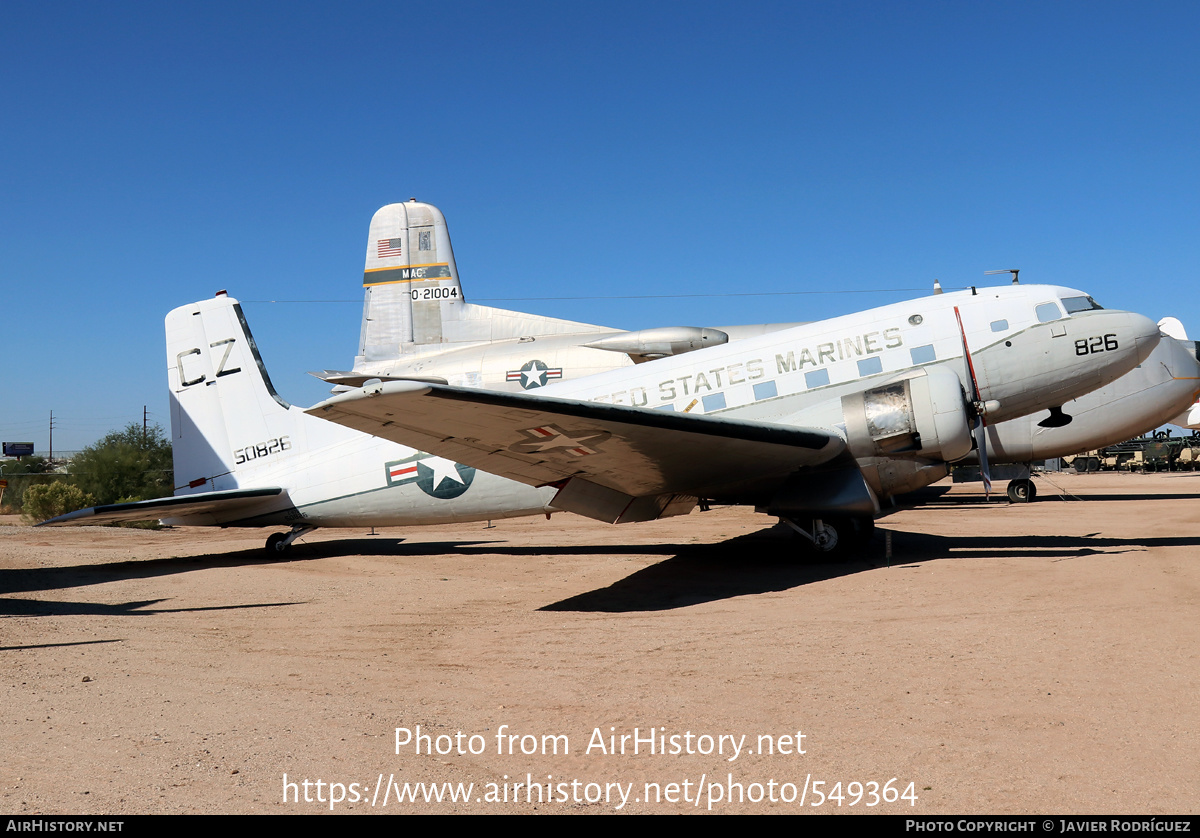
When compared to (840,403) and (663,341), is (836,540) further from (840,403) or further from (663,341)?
(663,341)

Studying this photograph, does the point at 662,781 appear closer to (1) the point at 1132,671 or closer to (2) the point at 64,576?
(1) the point at 1132,671

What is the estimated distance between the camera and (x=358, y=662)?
650 centimetres

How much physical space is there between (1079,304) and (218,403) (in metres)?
14.8

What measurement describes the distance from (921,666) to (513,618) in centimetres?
426

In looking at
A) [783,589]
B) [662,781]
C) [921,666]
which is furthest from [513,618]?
[662,781]

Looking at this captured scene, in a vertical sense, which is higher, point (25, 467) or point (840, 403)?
point (25, 467)

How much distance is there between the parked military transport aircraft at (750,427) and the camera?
30.8 ft

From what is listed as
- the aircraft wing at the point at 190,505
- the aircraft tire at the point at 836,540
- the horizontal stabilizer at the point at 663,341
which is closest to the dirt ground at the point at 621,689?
the aircraft tire at the point at 836,540

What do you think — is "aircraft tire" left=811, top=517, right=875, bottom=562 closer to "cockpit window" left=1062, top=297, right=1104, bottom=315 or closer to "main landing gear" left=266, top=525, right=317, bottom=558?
"cockpit window" left=1062, top=297, right=1104, bottom=315

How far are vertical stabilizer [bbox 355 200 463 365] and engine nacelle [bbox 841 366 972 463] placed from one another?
52.3ft

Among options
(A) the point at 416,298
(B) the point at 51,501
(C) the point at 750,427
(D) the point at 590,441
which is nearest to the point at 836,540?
(C) the point at 750,427

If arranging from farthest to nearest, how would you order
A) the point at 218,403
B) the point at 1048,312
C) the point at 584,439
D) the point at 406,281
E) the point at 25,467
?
the point at 25,467 → the point at 406,281 → the point at 218,403 → the point at 1048,312 → the point at 584,439

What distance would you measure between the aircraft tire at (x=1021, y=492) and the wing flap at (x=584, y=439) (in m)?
17.5

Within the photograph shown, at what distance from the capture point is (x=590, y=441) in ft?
30.8
